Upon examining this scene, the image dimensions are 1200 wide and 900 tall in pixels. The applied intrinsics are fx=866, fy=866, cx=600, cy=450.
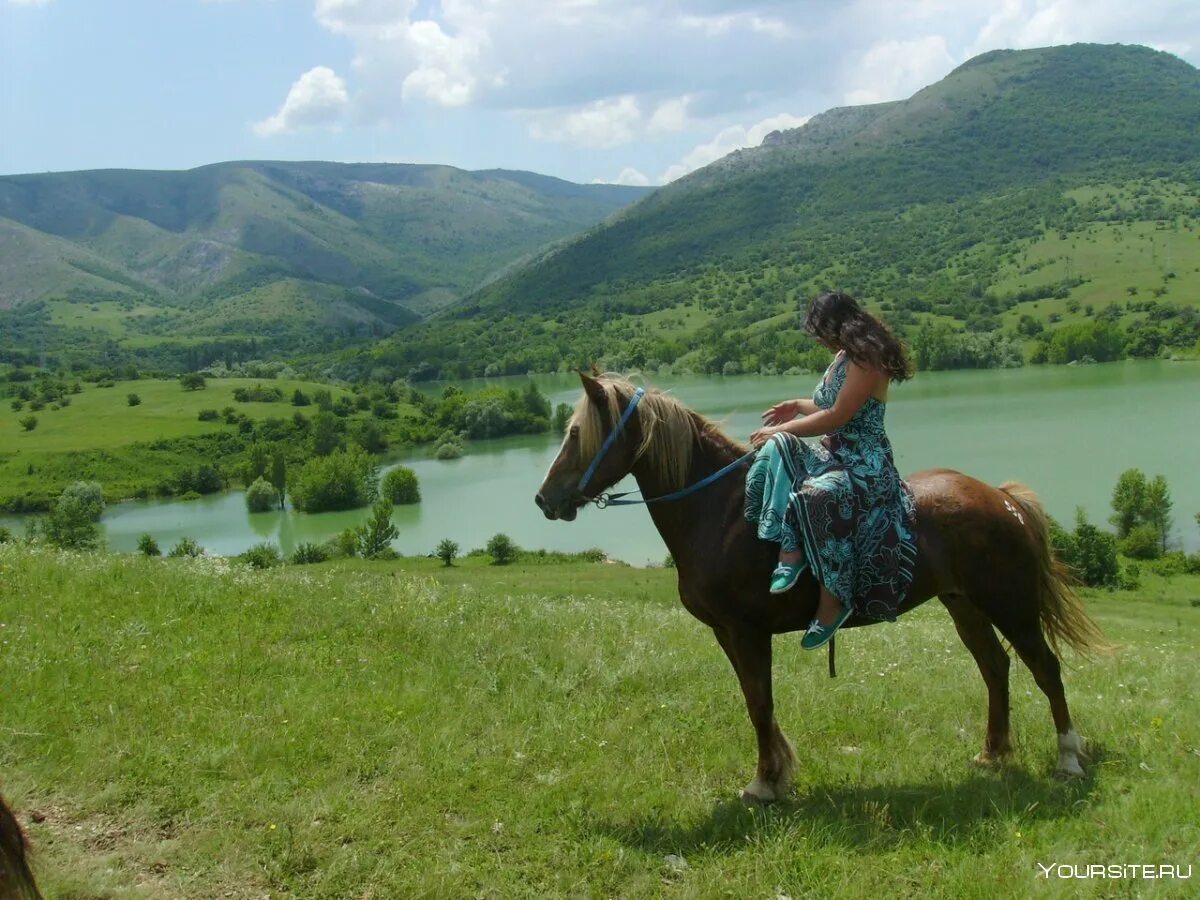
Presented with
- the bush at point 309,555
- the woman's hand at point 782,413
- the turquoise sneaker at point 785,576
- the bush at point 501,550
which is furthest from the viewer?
the bush at point 309,555

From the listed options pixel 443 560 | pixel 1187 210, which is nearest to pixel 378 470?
pixel 443 560

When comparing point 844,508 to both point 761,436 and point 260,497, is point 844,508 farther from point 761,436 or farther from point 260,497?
point 260,497

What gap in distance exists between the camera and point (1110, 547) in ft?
139

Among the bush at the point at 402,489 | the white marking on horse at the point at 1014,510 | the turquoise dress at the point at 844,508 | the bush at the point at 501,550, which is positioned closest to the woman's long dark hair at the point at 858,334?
the turquoise dress at the point at 844,508

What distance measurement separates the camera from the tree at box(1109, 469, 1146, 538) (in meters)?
49.3

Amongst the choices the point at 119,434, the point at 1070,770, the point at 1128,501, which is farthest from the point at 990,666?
the point at 119,434

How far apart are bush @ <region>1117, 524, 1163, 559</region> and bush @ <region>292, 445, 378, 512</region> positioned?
2400 inches

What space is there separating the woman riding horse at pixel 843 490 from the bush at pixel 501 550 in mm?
47080

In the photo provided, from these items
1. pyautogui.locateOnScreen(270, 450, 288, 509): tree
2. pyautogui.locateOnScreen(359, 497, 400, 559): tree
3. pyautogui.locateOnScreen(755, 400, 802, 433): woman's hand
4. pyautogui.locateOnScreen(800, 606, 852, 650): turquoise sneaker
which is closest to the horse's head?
pyautogui.locateOnScreen(755, 400, 802, 433): woman's hand

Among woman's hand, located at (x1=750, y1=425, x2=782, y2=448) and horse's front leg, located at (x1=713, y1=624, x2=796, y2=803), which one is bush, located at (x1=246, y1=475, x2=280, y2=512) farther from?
horse's front leg, located at (x1=713, y1=624, x2=796, y2=803)

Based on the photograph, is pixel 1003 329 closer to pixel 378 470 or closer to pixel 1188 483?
pixel 1188 483

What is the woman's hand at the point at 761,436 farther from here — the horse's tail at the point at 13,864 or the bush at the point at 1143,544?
the bush at the point at 1143,544

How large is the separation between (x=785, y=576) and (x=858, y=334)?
154 cm

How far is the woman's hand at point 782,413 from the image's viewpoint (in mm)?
5938
